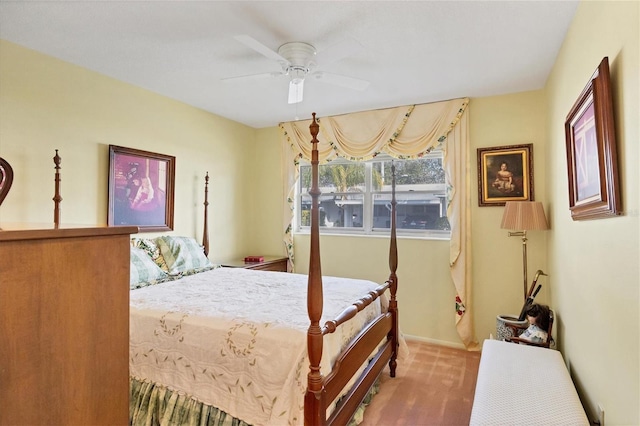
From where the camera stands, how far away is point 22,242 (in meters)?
0.63

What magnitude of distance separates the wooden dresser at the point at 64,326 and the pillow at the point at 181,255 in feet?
8.18

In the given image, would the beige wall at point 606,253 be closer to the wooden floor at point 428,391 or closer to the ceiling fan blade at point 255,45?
Answer: the wooden floor at point 428,391

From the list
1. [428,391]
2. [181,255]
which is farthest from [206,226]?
[428,391]

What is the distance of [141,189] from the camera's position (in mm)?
3266

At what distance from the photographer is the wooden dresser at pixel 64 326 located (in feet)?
1.99

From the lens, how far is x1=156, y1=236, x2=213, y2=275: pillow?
3178mm

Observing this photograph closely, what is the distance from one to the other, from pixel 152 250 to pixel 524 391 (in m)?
2.89

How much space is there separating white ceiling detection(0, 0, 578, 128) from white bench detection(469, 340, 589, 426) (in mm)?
2010

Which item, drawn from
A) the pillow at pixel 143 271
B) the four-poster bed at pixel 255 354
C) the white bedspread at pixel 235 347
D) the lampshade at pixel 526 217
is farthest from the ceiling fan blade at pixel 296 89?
the lampshade at pixel 526 217

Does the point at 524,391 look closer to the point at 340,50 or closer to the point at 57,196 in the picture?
the point at 340,50

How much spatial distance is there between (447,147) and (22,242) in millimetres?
3490

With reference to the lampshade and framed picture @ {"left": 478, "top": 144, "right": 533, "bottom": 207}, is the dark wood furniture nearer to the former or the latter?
the lampshade

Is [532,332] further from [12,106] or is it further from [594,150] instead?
[12,106]

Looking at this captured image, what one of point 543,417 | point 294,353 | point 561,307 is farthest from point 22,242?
point 561,307
